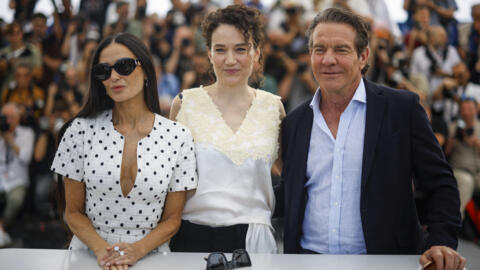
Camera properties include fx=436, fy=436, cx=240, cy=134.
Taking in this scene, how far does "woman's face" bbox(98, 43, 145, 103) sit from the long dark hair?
0.02 metres

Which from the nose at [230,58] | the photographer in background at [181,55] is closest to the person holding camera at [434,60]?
the photographer in background at [181,55]

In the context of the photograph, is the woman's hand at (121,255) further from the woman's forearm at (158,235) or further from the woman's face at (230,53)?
the woman's face at (230,53)

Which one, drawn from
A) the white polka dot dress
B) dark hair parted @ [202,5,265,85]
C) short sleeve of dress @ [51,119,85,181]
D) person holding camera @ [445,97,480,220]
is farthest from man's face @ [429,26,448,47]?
short sleeve of dress @ [51,119,85,181]

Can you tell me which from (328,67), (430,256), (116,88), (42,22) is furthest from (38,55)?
(430,256)

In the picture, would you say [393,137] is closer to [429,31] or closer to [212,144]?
[212,144]

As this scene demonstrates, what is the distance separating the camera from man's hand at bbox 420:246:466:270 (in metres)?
1.56

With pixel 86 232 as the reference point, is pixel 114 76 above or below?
above

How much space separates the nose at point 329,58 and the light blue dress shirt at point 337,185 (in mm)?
209

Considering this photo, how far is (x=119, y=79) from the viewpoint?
189cm

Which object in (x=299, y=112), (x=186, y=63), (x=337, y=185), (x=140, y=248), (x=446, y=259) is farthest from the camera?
(x=186, y=63)

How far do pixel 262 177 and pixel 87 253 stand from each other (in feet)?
2.88

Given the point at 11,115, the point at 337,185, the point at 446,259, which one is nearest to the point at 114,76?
the point at 337,185

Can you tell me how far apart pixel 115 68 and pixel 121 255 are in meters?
0.78

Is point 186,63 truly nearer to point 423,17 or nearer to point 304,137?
point 423,17
